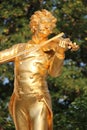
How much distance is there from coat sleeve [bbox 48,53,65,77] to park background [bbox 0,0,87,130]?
15.2 ft

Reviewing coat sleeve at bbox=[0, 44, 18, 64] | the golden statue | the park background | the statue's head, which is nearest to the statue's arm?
the golden statue

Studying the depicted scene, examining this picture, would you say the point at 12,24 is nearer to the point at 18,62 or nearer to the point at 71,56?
the point at 71,56

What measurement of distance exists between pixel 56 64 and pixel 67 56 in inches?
236

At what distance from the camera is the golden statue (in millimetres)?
4895

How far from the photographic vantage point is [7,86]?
10.8 metres

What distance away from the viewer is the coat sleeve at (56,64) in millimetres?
4922

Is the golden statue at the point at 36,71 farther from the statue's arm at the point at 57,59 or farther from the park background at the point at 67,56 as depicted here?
the park background at the point at 67,56

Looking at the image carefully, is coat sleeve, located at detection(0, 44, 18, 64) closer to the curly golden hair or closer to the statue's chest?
the statue's chest

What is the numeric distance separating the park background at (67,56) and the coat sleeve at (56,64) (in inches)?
182

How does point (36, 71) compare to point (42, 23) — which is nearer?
point (36, 71)

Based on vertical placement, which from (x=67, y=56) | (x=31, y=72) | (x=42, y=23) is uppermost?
(x=42, y=23)

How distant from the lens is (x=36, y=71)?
500 cm

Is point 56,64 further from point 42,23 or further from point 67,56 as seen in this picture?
point 67,56

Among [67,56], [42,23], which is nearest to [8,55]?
[42,23]
